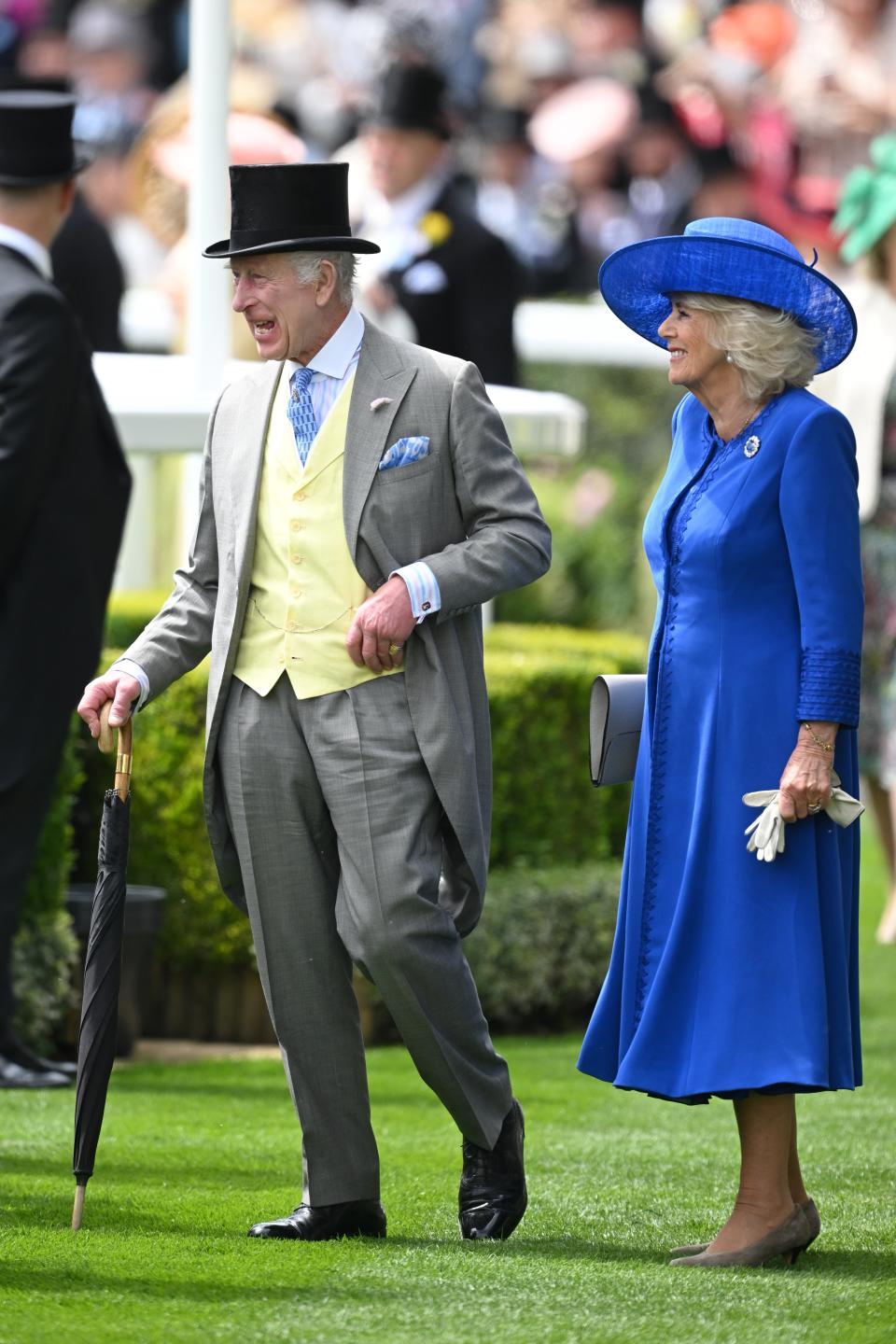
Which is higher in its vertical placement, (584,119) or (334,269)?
(584,119)

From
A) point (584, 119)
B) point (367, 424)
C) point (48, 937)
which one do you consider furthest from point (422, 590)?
point (584, 119)

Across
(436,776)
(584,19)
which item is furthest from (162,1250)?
(584,19)

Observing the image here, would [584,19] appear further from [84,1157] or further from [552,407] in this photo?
[84,1157]

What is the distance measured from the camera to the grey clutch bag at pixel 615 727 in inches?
182

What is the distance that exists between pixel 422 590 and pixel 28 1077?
258 centimetres

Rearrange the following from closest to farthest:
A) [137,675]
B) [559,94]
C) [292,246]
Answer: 1. [292,246]
2. [137,675]
3. [559,94]

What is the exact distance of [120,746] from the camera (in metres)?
4.55

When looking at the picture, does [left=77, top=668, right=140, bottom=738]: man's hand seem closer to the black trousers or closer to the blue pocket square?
the blue pocket square

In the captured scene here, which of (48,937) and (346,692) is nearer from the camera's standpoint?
(346,692)

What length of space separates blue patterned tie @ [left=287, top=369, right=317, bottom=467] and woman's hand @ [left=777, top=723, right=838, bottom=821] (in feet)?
3.42

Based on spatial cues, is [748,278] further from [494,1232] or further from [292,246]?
[494,1232]

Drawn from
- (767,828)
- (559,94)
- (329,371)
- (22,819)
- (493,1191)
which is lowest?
(493,1191)

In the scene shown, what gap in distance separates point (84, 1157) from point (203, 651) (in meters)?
0.97

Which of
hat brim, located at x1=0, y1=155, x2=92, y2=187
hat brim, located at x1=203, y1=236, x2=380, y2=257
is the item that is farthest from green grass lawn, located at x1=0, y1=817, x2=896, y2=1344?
hat brim, located at x1=0, y1=155, x2=92, y2=187
